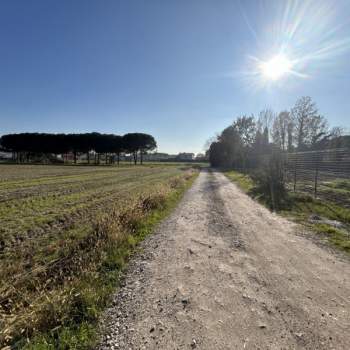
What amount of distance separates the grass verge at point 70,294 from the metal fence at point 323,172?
9537mm

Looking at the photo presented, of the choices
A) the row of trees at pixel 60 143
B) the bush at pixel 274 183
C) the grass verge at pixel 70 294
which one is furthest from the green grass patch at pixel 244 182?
the row of trees at pixel 60 143

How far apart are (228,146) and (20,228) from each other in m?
48.3

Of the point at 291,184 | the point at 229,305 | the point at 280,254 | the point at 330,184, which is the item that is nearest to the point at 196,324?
the point at 229,305

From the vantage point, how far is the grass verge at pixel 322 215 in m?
5.42

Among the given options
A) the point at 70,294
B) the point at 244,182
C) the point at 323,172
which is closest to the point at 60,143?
the point at 244,182

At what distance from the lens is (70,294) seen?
9.23 ft

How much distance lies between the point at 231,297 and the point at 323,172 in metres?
10.8

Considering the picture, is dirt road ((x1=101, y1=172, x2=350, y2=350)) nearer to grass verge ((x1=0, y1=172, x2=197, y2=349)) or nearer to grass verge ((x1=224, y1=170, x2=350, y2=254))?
grass verge ((x1=0, y1=172, x2=197, y2=349))

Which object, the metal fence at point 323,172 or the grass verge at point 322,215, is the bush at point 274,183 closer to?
the grass verge at point 322,215

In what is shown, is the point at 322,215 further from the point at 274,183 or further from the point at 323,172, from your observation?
the point at 274,183

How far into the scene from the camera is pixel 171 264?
4.04 m

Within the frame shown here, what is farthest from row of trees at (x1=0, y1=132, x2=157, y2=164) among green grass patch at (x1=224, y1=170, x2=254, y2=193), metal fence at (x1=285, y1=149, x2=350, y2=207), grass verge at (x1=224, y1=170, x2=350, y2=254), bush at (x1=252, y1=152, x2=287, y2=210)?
grass verge at (x1=224, y1=170, x2=350, y2=254)

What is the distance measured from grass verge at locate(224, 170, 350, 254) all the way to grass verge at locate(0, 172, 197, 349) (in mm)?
5081

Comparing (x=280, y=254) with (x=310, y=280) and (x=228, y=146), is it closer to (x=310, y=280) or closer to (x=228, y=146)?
(x=310, y=280)
